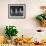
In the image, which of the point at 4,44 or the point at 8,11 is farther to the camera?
the point at 8,11

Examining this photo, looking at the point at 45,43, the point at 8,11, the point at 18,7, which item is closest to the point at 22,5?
the point at 18,7

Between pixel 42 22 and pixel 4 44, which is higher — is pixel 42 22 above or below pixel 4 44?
above

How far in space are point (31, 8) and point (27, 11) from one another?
0.09 metres

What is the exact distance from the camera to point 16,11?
3.18 metres

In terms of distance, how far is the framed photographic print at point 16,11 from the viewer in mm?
3170

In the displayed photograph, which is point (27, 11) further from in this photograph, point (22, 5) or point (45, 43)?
point (45, 43)

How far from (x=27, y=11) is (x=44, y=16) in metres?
0.32

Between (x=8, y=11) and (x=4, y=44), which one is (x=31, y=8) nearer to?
(x=8, y=11)

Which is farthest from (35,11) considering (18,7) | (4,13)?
(4,13)

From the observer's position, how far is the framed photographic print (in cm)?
317

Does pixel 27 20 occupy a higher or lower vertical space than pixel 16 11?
lower

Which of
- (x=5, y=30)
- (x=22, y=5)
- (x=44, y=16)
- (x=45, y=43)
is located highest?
(x=22, y=5)

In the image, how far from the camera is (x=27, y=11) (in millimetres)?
3172

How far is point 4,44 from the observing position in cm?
284
